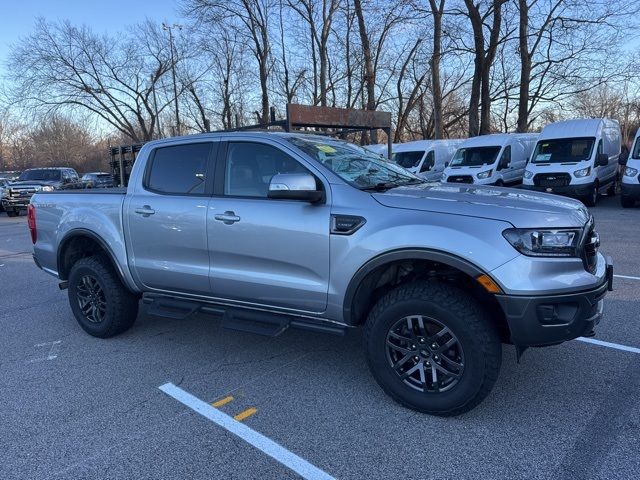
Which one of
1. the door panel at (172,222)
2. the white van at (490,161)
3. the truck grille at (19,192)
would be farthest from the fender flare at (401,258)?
the truck grille at (19,192)

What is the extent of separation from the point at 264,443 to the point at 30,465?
1.32 m

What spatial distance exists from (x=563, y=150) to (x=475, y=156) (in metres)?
3.16

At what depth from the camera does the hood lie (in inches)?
113

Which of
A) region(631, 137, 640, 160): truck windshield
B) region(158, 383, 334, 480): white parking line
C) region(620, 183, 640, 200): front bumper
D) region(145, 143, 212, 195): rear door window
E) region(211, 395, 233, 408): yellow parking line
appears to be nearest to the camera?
region(158, 383, 334, 480): white parking line

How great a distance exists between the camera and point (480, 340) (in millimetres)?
2898

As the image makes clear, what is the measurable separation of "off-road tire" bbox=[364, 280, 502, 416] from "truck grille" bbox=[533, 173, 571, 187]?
13.2 m

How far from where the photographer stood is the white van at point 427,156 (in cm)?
1997

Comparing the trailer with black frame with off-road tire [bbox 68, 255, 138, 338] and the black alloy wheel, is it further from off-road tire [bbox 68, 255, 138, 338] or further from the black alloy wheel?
the black alloy wheel

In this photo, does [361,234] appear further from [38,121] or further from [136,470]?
[38,121]

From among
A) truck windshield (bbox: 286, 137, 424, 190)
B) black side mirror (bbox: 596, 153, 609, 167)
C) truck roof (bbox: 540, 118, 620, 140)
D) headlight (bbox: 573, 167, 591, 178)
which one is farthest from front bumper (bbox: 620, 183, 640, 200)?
truck windshield (bbox: 286, 137, 424, 190)

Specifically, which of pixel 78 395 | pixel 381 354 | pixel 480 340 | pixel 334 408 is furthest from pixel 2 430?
pixel 480 340

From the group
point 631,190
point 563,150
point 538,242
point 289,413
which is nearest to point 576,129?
point 563,150

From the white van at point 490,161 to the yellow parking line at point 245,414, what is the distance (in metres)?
14.7

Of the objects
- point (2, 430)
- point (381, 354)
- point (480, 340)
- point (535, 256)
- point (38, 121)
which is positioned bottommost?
point (2, 430)
